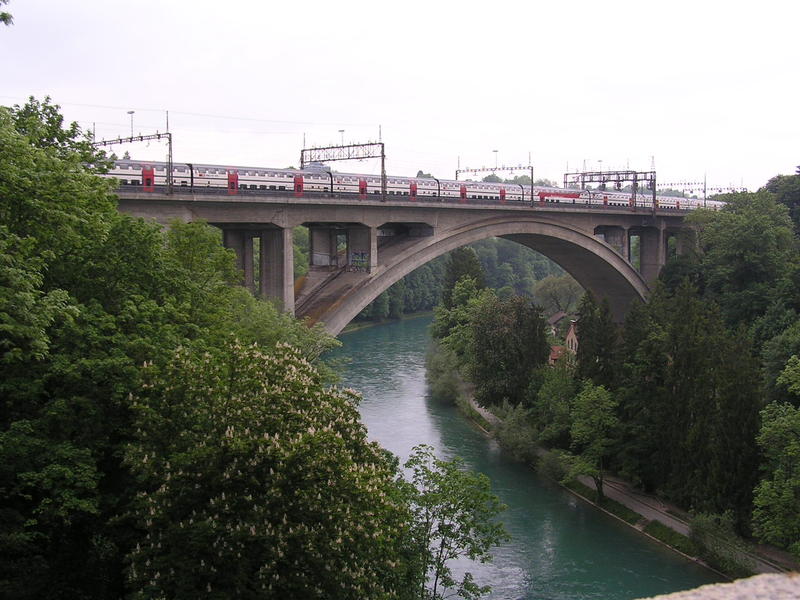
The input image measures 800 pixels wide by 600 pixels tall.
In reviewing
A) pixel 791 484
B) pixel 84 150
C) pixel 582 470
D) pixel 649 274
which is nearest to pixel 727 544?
pixel 791 484

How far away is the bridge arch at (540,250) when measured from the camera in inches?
1107

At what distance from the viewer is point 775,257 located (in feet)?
123

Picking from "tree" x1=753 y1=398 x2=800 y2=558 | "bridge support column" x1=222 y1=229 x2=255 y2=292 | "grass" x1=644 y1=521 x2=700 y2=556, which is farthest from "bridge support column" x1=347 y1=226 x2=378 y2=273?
"tree" x1=753 y1=398 x2=800 y2=558

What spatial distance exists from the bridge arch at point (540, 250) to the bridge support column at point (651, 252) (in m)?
1.62

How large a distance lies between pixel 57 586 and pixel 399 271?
790 inches

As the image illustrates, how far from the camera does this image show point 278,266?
26.0 metres

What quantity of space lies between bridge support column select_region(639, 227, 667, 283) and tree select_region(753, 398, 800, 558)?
24289 mm

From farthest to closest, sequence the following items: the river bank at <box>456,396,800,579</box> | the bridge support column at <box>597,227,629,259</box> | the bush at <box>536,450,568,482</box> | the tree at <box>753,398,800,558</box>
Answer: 1. the bridge support column at <box>597,227,629,259</box>
2. the bush at <box>536,450,568,482</box>
3. the river bank at <box>456,396,800,579</box>
4. the tree at <box>753,398,800,558</box>

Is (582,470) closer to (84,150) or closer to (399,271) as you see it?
(399,271)

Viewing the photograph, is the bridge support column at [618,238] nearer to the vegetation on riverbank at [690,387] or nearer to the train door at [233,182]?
the vegetation on riverbank at [690,387]

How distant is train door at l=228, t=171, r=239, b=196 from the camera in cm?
2444

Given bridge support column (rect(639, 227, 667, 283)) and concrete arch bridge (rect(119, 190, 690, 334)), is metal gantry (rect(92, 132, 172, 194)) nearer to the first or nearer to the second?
concrete arch bridge (rect(119, 190, 690, 334))

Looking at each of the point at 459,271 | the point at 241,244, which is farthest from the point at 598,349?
the point at 459,271

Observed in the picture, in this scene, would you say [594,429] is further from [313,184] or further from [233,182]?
[233,182]
